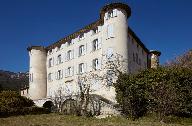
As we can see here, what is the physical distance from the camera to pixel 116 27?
3559 centimetres

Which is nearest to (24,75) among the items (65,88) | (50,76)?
(50,76)

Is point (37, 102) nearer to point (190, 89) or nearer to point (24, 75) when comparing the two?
point (190, 89)

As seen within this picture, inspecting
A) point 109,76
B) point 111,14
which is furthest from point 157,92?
point 111,14

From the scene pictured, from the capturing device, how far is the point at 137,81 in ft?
86.8

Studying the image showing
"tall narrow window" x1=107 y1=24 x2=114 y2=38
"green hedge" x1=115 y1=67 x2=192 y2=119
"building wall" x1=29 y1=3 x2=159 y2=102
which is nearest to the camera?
"green hedge" x1=115 y1=67 x2=192 y2=119

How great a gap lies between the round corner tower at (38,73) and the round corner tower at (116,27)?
1783 cm

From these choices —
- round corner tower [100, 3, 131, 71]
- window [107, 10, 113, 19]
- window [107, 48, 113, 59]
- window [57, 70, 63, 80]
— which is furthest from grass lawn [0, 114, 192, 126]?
window [57, 70, 63, 80]

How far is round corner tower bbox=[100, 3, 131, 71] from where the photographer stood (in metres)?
35.1

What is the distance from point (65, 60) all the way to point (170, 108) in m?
25.3

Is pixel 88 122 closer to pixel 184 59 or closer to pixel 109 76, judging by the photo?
pixel 109 76

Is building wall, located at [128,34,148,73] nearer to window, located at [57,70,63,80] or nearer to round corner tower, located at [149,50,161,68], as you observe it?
round corner tower, located at [149,50,161,68]

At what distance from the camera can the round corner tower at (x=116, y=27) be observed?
3512cm

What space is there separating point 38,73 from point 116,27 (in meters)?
20.2

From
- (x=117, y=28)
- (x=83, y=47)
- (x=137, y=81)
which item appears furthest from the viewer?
(x=83, y=47)
